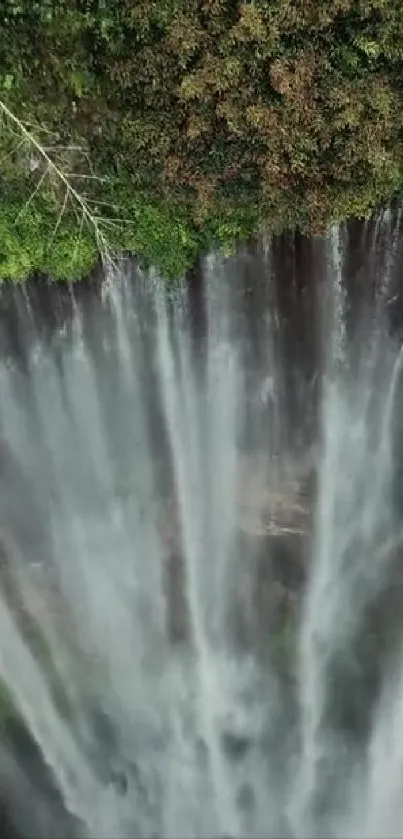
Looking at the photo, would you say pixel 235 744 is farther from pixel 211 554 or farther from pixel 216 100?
pixel 216 100

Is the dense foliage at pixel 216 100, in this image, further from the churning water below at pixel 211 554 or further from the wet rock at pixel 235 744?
the wet rock at pixel 235 744

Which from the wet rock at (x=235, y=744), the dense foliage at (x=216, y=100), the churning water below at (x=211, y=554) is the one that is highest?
the dense foliage at (x=216, y=100)

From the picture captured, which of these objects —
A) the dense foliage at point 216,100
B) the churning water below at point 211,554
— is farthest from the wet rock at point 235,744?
the dense foliage at point 216,100

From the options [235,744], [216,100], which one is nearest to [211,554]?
[235,744]

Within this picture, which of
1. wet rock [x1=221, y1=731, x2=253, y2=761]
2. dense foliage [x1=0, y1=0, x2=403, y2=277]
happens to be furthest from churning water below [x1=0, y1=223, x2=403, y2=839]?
dense foliage [x1=0, y1=0, x2=403, y2=277]

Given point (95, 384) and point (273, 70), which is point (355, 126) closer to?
point (273, 70)

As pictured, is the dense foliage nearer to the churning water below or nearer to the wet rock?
the churning water below
